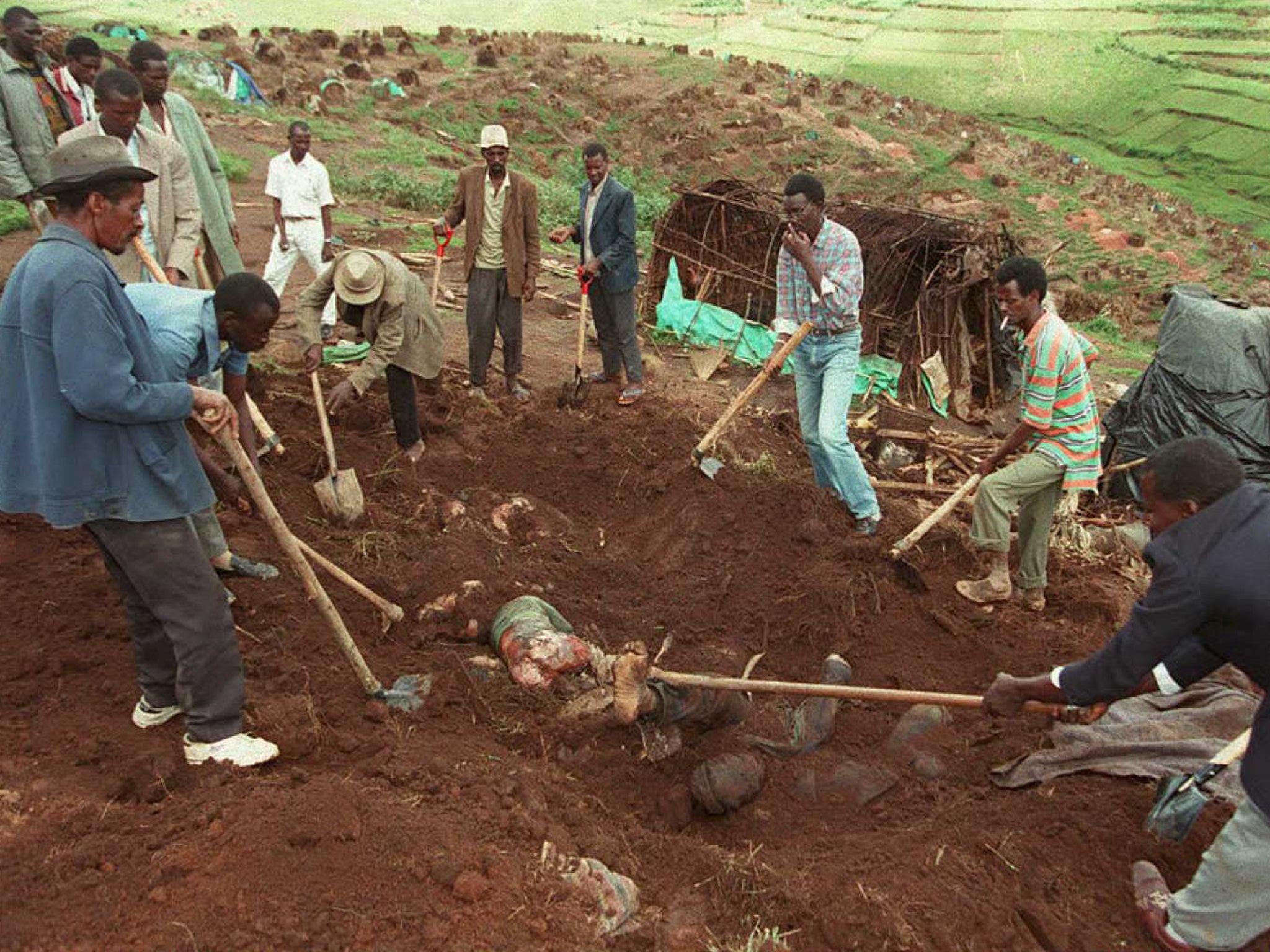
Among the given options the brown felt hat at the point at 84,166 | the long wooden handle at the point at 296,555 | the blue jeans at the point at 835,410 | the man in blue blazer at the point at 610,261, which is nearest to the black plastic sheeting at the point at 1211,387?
the blue jeans at the point at 835,410

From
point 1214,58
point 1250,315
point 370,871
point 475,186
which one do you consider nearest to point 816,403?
point 475,186

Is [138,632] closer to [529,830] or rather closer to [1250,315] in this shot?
[529,830]

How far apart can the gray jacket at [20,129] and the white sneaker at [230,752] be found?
430 centimetres

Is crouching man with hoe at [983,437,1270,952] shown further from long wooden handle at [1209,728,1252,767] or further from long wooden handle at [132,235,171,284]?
long wooden handle at [132,235,171,284]

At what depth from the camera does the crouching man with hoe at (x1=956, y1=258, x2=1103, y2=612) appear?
4.68 meters

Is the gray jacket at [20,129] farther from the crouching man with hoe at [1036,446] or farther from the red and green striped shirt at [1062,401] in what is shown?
the red and green striped shirt at [1062,401]

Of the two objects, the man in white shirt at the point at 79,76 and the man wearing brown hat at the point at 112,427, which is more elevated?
the man in white shirt at the point at 79,76

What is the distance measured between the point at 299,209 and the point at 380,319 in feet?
8.58

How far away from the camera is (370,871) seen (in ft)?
8.87

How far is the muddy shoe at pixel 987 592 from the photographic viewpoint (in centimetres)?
534

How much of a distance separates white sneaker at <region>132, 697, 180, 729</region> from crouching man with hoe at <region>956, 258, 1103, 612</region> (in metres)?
4.24

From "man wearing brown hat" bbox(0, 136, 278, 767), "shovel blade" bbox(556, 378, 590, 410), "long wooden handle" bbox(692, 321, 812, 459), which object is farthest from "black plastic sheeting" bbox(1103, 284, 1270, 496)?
"man wearing brown hat" bbox(0, 136, 278, 767)

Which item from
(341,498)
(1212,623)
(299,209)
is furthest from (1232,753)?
(299,209)

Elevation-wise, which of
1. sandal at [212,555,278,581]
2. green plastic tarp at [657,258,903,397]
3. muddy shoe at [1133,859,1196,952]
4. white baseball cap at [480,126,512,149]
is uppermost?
white baseball cap at [480,126,512,149]
